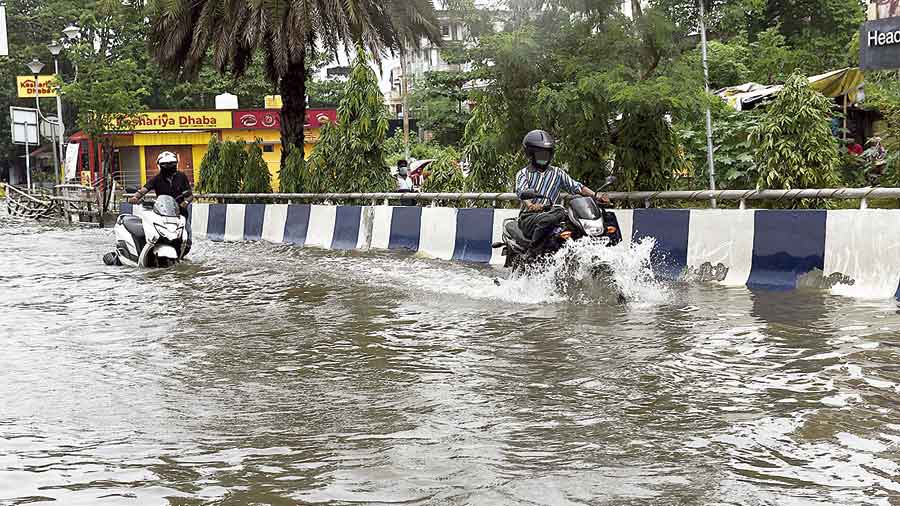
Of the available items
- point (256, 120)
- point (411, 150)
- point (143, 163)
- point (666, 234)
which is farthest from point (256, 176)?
point (411, 150)

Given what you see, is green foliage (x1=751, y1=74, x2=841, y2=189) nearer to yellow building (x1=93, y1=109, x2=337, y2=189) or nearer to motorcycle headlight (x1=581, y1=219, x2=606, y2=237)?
motorcycle headlight (x1=581, y1=219, x2=606, y2=237)

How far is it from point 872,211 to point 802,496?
6.22m

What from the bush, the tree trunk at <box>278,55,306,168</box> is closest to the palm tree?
the tree trunk at <box>278,55,306,168</box>

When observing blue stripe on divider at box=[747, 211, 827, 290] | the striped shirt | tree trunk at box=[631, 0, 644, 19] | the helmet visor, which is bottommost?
blue stripe on divider at box=[747, 211, 827, 290]

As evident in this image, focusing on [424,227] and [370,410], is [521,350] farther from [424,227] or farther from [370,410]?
[424,227]

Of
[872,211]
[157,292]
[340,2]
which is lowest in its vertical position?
[157,292]

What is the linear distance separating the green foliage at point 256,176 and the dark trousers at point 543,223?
1582cm

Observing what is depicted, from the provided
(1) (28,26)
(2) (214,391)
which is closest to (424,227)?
(2) (214,391)

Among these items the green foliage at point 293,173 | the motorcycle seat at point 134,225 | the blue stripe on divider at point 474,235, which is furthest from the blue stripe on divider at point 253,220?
the blue stripe on divider at point 474,235

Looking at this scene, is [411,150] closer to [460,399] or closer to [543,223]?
[543,223]

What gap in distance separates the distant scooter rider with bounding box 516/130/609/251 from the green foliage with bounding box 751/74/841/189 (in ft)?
14.3

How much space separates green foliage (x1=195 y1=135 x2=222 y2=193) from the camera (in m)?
27.1

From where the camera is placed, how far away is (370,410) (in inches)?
232

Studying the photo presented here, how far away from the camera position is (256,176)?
1012 inches
